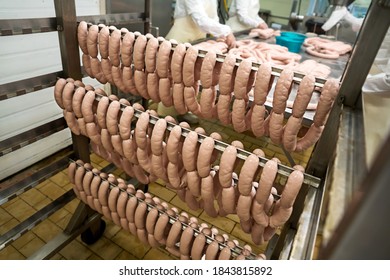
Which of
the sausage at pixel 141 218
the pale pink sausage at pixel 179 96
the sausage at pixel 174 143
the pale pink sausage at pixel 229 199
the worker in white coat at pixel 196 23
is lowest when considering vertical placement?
the sausage at pixel 141 218


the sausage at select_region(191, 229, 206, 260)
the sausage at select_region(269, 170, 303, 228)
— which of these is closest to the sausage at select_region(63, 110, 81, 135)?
the sausage at select_region(191, 229, 206, 260)

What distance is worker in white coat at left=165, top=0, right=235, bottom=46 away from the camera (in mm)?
2567

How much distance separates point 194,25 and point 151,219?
7.73 ft

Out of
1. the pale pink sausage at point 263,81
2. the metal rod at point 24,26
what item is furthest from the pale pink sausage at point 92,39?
the pale pink sausage at point 263,81

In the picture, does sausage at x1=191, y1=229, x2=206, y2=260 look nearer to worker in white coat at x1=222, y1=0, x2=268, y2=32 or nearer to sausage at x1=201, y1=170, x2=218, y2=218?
sausage at x1=201, y1=170, x2=218, y2=218

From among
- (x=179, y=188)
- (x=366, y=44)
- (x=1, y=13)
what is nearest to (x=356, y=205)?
(x=366, y=44)

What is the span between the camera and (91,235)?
185cm

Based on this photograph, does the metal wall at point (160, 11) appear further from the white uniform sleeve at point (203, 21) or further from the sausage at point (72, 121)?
the sausage at point (72, 121)

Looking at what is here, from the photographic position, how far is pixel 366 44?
73cm

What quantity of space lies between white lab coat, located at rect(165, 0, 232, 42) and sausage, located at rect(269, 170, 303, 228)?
2056 mm

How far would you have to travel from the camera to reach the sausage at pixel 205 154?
0.95m

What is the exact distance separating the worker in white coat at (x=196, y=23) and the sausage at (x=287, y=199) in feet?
6.25

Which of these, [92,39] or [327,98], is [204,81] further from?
[92,39]

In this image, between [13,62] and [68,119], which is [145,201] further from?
[13,62]
